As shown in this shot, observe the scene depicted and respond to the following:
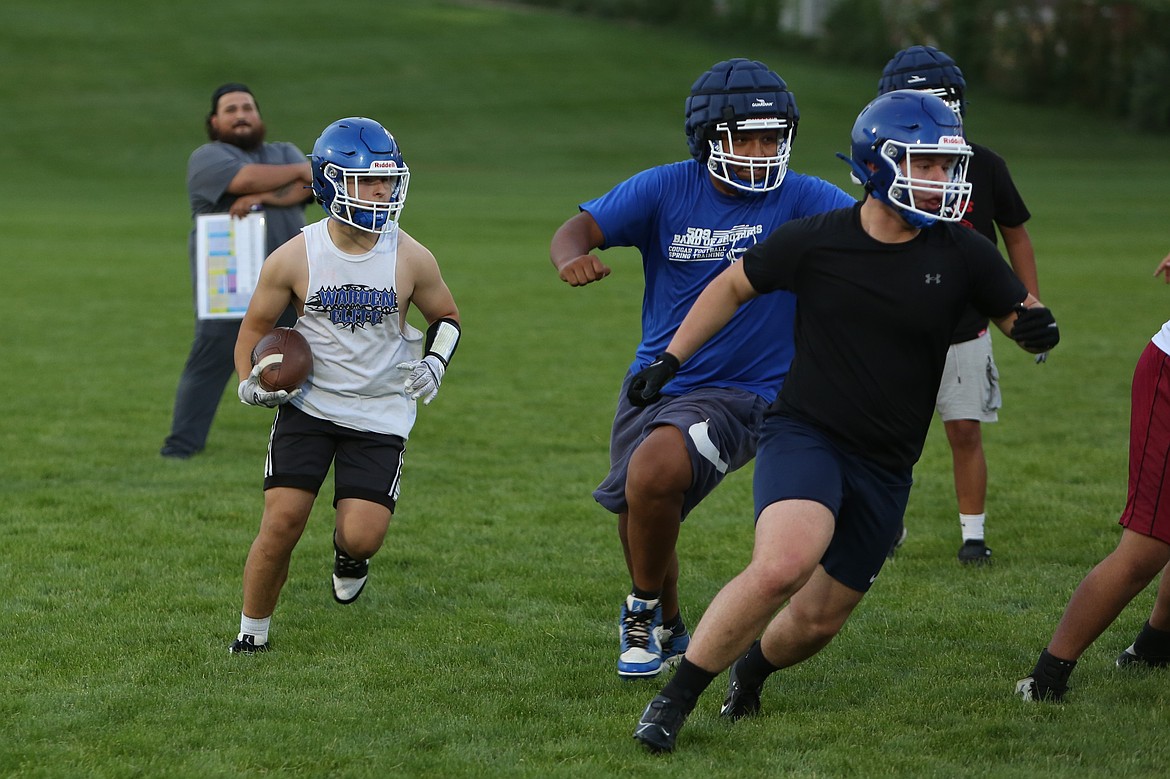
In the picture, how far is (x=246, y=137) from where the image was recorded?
969cm

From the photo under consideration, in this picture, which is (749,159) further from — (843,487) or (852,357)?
(843,487)

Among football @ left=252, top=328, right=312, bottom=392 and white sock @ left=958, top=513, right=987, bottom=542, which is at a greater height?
football @ left=252, top=328, right=312, bottom=392

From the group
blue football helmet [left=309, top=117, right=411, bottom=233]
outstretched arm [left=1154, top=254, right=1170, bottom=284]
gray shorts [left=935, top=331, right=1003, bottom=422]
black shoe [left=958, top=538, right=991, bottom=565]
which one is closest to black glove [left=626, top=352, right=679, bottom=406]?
blue football helmet [left=309, top=117, right=411, bottom=233]

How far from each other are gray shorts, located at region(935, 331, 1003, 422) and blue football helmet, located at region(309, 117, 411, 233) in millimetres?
3085

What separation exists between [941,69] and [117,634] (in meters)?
4.47

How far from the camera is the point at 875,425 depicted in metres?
4.96

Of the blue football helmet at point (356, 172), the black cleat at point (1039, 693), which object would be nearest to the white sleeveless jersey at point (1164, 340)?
the black cleat at point (1039, 693)

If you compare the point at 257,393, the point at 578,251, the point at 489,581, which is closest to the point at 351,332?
the point at 257,393

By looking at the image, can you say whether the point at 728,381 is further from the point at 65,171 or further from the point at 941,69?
the point at 65,171

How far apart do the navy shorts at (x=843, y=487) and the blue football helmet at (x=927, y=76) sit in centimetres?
263

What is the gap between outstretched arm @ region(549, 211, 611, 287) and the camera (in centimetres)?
547

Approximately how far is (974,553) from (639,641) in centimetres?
253

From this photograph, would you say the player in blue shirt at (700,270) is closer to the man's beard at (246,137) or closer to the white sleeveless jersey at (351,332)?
the white sleeveless jersey at (351,332)

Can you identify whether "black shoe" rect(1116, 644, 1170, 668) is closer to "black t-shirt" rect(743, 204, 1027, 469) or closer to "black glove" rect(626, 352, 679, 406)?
"black t-shirt" rect(743, 204, 1027, 469)
